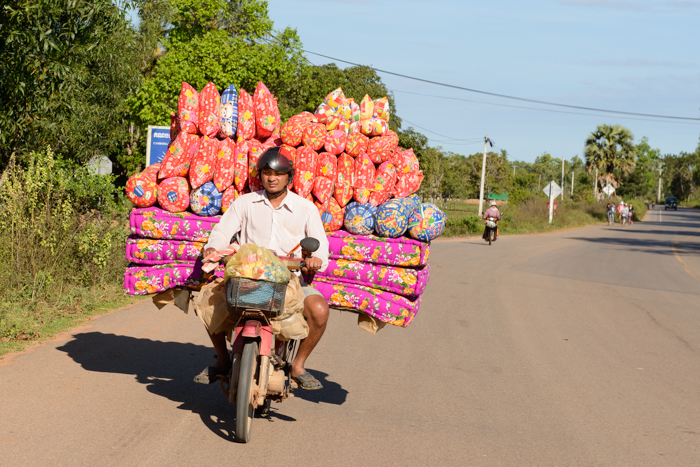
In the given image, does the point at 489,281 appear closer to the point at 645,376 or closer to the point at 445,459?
the point at 645,376

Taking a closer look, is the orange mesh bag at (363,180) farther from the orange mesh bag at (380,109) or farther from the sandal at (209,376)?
the sandal at (209,376)

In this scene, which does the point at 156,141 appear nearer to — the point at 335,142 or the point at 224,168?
the point at 224,168

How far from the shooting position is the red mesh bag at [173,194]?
5.63 meters

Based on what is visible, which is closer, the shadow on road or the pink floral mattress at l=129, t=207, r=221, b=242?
the shadow on road

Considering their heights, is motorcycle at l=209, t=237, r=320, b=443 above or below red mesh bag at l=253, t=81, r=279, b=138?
below

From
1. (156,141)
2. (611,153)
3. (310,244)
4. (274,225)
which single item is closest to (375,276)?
(274,225)

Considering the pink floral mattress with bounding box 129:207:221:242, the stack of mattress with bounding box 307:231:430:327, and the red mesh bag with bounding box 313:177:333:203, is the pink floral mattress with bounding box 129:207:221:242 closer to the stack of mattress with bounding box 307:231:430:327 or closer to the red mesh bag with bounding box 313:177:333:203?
the red mesh bag with bounding box 313:177:333:203

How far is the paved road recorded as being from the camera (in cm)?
441

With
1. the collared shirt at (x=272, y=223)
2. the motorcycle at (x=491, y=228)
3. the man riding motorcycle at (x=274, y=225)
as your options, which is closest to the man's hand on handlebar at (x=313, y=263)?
the man riding motorcycle at (x=274, y=225)

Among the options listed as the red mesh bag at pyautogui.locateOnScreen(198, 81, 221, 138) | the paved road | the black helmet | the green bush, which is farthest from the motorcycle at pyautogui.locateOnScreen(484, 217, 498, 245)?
the black helmet

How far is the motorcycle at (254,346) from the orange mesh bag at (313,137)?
1217 millimetres

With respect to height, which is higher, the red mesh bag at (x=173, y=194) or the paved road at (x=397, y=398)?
the red mesh bag at (x=173, y=194)

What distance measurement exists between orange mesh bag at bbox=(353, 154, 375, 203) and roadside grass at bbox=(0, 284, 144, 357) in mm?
3705

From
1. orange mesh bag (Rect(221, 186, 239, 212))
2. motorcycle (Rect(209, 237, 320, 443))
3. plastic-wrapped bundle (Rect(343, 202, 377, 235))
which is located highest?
orange mesh bag (Rect(221, 186, 239, 212))
